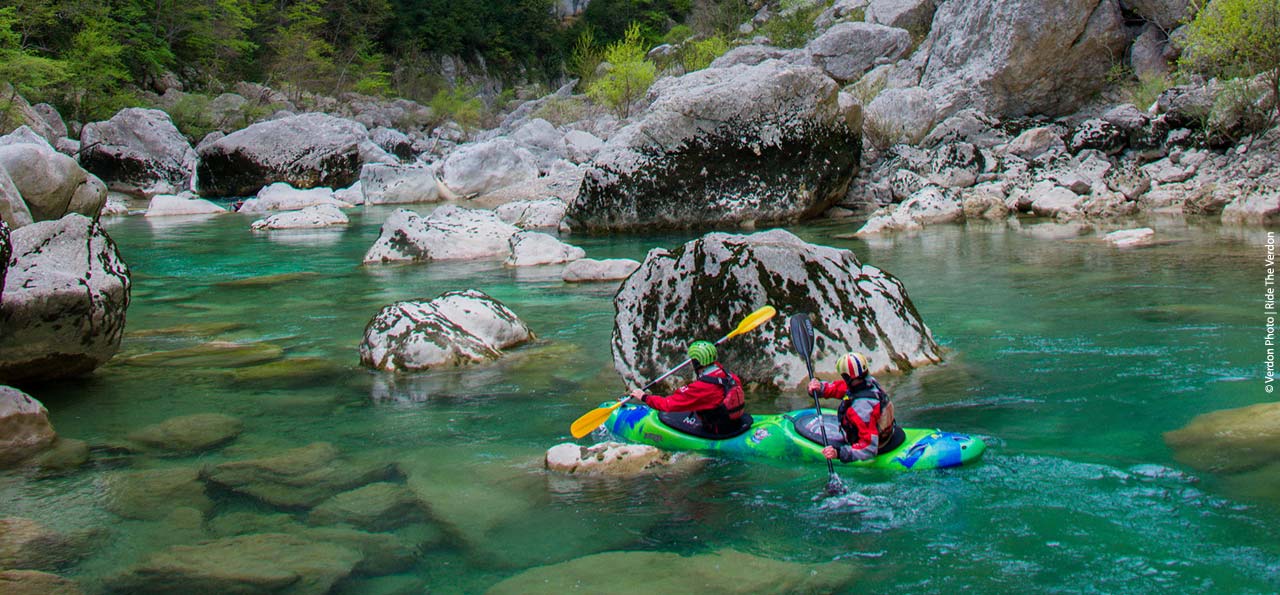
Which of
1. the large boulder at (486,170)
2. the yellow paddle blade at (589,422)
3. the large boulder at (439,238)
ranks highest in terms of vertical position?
the large boulder at (486,170)

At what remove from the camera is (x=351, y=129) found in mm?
27891

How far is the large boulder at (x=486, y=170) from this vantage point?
76.5 ft

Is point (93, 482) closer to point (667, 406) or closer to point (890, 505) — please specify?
point (667, 406)

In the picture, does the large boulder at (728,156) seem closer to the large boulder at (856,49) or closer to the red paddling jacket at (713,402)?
the red paddling jacket at (713,402)

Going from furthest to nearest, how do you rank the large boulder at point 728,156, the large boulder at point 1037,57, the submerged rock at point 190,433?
the large boulder at point 1037,57, the large boulder at point 728,156, the submerged rock at point 190,433

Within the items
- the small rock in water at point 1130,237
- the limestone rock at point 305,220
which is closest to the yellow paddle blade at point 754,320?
the small rock in water at point 1130,237

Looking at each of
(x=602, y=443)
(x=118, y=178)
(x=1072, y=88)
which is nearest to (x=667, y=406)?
(x=602, y=443)

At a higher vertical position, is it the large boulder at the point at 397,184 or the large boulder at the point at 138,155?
the large boulder at the point at 138,155

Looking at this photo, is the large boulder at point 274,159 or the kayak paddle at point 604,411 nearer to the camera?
the kayak paddle at point 604,411

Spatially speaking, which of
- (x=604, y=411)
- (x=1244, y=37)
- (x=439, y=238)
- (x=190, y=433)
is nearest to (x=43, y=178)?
(x=439, y=238)

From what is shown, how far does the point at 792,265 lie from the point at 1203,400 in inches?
102

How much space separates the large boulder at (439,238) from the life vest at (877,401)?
948 cm

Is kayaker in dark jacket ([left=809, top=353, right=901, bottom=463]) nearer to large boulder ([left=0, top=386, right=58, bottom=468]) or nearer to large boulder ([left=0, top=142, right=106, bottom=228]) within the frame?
large boulder ([left=0, top=386, right=58, bottom=468])

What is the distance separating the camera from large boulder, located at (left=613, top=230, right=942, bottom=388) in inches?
256
